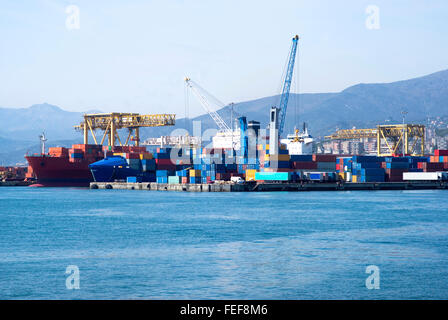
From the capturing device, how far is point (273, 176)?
99.8 metres

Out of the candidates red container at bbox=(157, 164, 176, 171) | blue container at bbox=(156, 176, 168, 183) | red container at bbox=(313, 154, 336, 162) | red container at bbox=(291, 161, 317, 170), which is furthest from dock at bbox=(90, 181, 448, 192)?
red container at bbox=(313, 154, 336, 162)

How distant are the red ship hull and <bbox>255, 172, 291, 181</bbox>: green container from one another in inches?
1329

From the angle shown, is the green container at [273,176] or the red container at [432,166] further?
the red container at [432,166]

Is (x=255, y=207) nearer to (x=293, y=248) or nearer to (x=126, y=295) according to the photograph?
(x=293, y=248)

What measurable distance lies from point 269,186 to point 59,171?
39.4 m

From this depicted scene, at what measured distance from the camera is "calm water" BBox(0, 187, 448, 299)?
24.3 meters

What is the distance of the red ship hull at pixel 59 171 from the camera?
108719 mm

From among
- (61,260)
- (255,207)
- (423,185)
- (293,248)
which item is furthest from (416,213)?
(423,185)

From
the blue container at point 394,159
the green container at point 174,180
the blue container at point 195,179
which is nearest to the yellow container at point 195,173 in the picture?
the blue container at point 195,179

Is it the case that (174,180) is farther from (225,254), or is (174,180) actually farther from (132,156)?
(225,254)

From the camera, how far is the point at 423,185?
348ft

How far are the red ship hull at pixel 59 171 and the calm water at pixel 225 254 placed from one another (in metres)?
51.2

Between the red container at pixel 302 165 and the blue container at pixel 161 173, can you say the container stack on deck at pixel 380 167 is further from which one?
the blue container at pixel 161 173

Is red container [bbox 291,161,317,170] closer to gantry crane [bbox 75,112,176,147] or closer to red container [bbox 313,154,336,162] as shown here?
red container [bbox 313,154,336,162]
